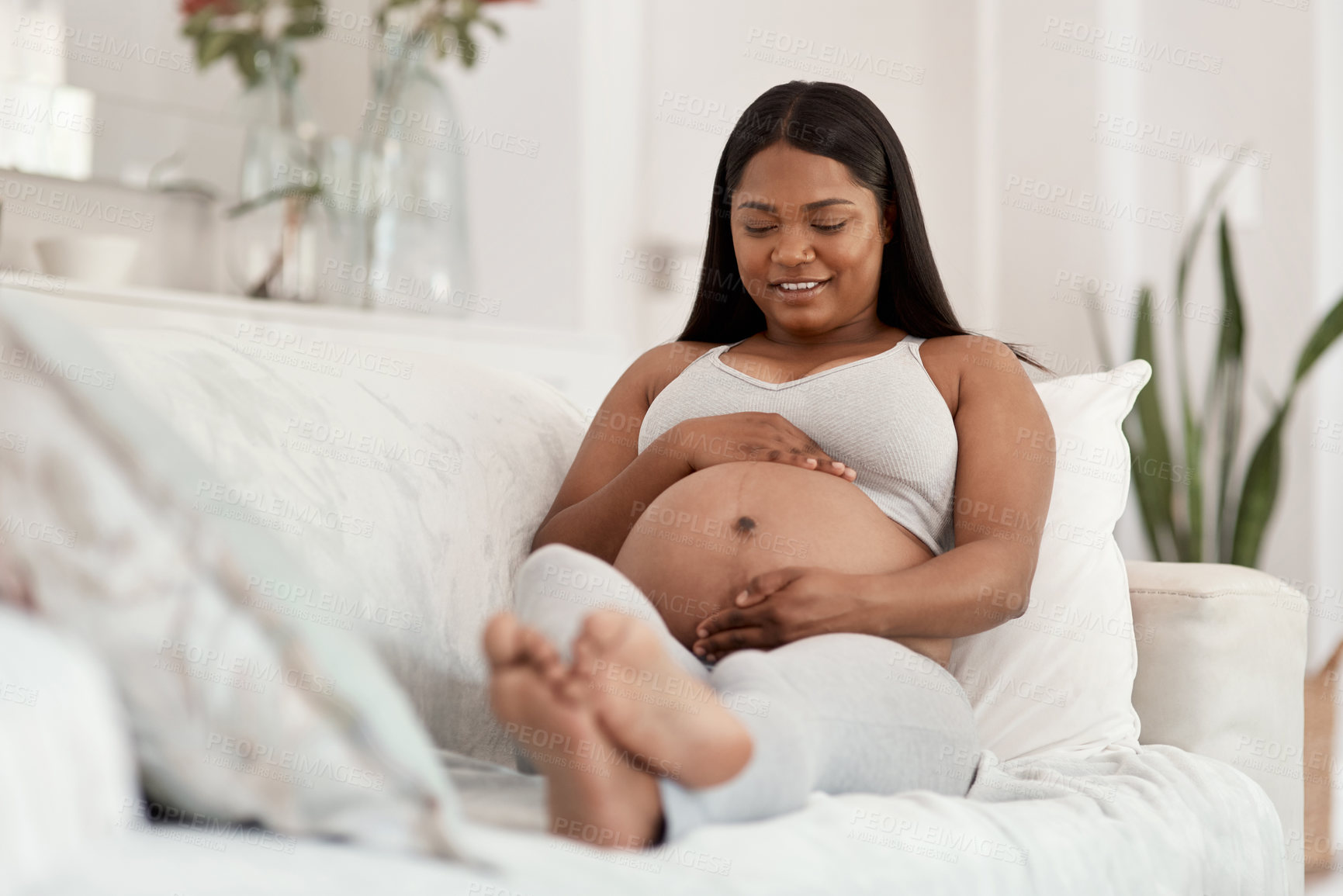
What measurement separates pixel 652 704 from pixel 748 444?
508mm

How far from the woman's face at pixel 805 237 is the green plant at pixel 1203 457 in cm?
134

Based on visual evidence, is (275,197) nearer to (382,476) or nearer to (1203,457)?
(382,476)

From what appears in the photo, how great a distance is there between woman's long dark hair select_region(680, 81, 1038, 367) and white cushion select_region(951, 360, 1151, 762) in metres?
0.16

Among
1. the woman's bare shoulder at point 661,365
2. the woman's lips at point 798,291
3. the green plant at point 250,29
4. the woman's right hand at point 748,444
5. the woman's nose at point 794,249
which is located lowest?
the woman's right hand at point 748,444

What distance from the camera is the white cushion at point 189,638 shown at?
57 cm

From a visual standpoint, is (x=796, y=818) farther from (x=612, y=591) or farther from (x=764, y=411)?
(x=764, y=411)

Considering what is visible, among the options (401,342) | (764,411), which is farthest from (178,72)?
(764,411)

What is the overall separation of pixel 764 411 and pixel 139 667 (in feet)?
2.44

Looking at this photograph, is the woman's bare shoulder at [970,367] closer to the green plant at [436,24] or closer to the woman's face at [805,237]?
the woman's face at [805,237]

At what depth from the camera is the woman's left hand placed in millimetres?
961

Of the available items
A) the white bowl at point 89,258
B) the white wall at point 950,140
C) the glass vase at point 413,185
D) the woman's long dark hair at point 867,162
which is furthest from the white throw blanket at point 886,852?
the white wall at point 950,140

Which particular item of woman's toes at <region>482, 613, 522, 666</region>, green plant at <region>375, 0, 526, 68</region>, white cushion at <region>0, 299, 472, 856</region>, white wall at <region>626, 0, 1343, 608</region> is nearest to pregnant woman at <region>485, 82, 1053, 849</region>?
woman's toes at <region>482, 613, 522, 666</region>

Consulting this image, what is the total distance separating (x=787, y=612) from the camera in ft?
3.15

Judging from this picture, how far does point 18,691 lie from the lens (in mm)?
543
